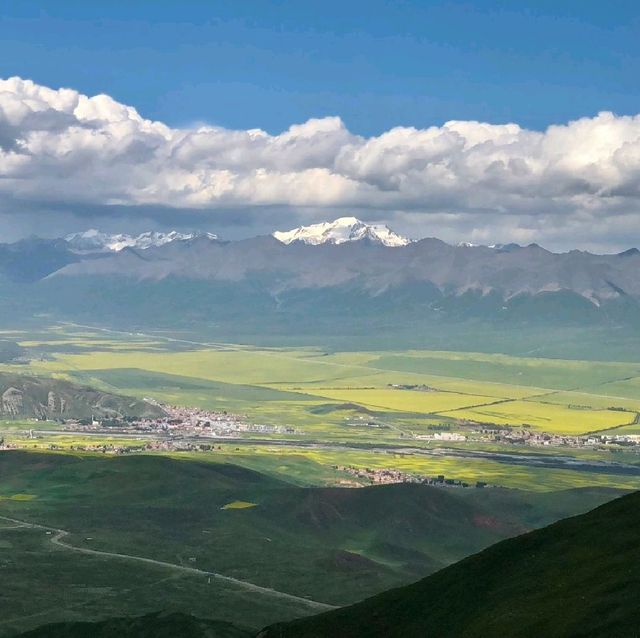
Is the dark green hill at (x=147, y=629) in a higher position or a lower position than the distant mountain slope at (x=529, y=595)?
lower

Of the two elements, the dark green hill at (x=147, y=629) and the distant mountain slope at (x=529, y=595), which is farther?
the dark green hill at (x=147, y=629)

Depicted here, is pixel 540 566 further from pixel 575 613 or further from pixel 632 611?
pixel 632 611

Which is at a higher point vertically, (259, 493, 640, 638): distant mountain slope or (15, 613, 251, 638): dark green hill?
(259, 493, 640, 638): distant mountain slope

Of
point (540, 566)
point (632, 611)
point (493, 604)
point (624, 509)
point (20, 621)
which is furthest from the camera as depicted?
point (20, 621)

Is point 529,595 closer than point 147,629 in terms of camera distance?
Yes

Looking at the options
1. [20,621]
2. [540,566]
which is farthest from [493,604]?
[20,621]
